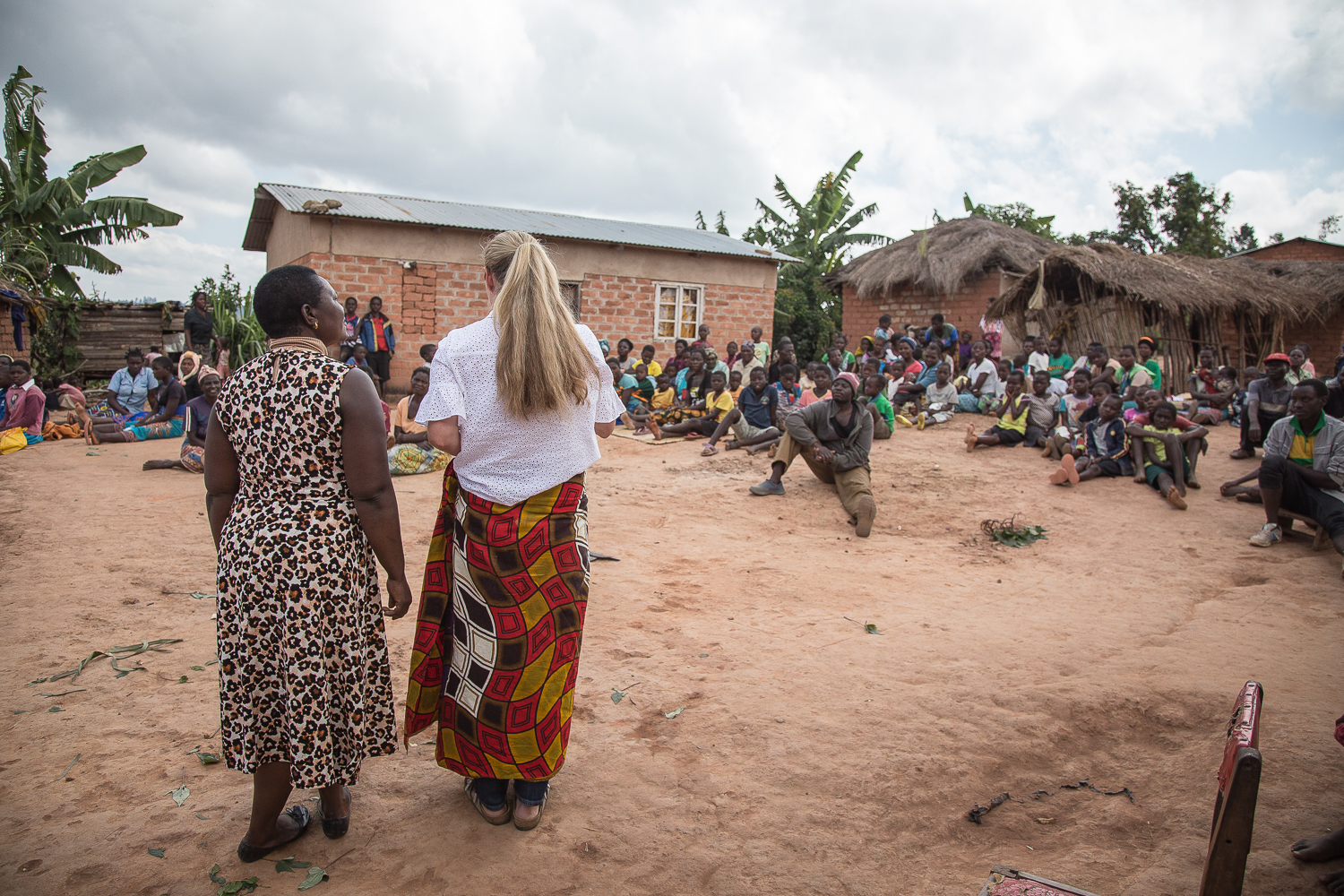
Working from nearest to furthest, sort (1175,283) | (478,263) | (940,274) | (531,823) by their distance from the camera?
(531,823) → (1175,283) → (478,263) → (940,274)

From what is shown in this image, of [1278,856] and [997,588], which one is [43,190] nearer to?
[997,588]

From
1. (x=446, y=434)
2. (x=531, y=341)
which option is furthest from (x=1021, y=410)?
(x=446, y=434)

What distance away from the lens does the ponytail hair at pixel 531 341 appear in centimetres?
222

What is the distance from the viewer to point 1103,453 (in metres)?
8.01

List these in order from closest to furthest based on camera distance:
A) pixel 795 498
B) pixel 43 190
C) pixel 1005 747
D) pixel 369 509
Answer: pixel 369 509, pixel 1005 747, pixel 795 498, pixel 43 190

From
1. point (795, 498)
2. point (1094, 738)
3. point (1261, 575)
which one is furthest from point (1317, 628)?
point (795, 498)

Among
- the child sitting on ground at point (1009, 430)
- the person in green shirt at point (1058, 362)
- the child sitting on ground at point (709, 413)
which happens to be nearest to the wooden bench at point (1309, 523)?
the child sitting on ground at point (1009, 430)

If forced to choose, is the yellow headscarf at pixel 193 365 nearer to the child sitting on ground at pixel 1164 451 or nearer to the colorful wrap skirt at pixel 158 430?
the colorful wrap skirt at pixel 158 430

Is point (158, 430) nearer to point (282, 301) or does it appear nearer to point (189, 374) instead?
point (189, 374)

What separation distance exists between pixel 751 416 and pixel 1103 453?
3720 mm

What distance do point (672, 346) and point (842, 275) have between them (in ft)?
14.7

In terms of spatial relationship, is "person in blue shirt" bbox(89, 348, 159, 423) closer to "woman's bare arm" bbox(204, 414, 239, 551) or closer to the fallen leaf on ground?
"woman's bare arm" bbox(204, 414, 239, 551)

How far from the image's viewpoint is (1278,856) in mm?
2260

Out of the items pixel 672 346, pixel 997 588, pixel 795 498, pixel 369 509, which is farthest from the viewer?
pixel 672 346
